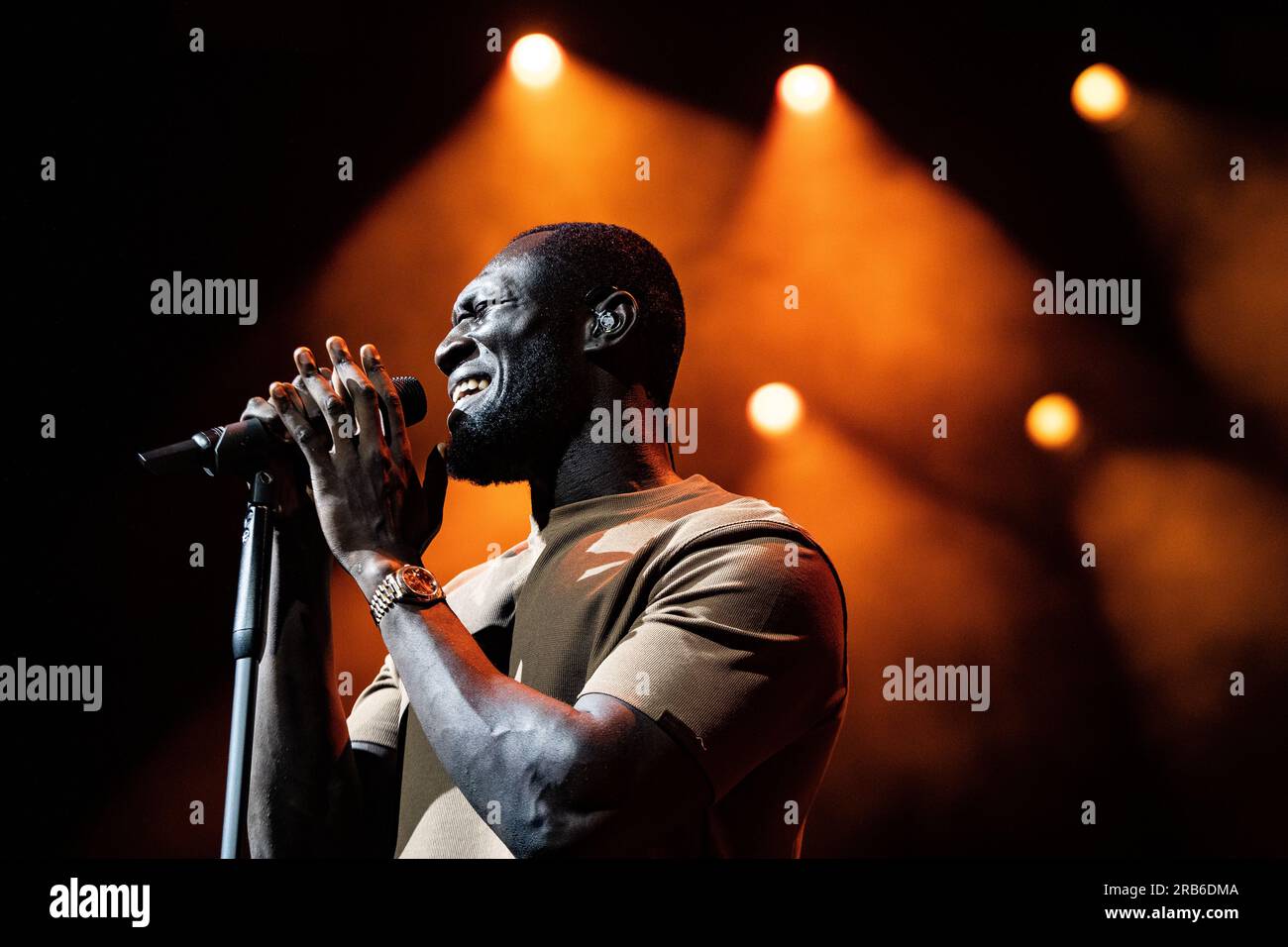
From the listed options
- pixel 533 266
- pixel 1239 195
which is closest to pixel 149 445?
pixel 533 266

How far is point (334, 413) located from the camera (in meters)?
1.74

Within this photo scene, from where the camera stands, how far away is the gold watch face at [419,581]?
5.44 ft

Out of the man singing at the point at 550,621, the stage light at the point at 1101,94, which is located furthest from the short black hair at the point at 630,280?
the stage light at the point at 1101,94

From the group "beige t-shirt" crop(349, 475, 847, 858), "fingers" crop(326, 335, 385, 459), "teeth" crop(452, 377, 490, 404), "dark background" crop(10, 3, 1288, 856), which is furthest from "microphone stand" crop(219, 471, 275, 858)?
"dark background" crop(10, 3, 1288, 856)

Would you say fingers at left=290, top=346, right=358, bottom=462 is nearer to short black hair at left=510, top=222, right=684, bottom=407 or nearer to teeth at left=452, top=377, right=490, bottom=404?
teeth at left=452, top=377, right=490, bottom=404

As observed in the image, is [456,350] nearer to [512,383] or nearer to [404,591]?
[512,383]

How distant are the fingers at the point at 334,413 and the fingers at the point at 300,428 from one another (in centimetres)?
1

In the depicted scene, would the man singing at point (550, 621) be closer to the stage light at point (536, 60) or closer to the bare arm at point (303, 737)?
the bare arm at point (303, 737)

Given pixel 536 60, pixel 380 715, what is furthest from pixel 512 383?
pixel 536 60

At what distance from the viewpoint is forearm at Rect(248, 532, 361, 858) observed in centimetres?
188

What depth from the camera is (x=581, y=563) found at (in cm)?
187

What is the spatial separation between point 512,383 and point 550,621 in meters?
0.44

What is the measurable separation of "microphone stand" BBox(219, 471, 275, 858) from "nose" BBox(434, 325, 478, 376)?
0.47 metres

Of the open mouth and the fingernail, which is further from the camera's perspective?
the open mouth
